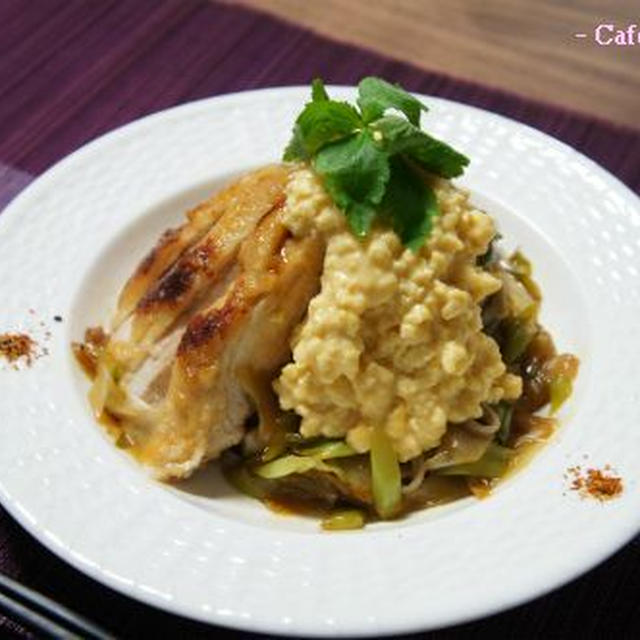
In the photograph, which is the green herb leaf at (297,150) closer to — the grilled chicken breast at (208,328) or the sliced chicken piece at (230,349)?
the grilled chicken breast at (208,328)

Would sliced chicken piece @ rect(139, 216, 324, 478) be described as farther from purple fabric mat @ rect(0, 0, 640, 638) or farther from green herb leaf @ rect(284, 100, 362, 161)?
purple fabric mat @ rect(0, 0, 640, 638)

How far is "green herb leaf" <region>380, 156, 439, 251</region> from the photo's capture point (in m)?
2.63

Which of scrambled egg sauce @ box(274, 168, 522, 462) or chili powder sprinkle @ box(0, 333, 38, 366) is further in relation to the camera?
chili powder sprinkle @ box(0, 333, 38, 366)

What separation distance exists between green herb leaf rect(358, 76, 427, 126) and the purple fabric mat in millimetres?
1309

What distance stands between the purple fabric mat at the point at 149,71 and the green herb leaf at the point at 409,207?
142 cm

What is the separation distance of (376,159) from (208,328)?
59 cm

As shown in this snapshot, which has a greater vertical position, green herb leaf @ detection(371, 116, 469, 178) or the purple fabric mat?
green herb leaf @ detection(371, 116, 469, 178)

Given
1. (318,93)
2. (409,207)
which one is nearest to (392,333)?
(409,207)

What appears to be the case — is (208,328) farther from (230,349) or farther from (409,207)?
(409,207)

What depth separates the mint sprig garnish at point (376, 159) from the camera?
2.62m

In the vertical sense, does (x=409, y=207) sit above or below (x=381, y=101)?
below

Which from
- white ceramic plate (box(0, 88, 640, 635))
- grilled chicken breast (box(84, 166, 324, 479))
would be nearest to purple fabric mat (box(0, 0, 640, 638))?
white ceramic plate (box(0, 88, 640, 635))

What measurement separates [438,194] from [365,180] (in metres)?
0.21

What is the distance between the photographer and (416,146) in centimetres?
270
